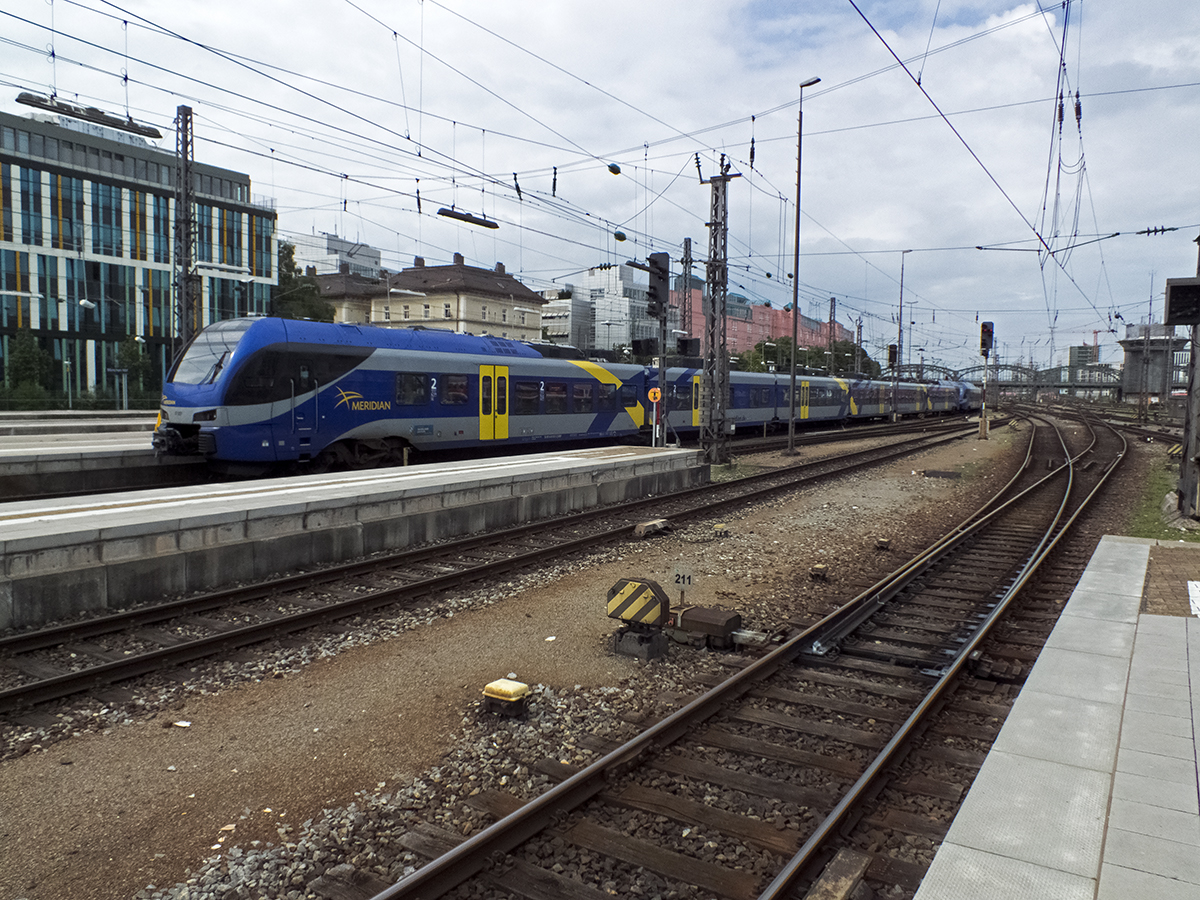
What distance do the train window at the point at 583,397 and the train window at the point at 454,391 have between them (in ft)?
14.0

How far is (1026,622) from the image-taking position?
7.95 metres

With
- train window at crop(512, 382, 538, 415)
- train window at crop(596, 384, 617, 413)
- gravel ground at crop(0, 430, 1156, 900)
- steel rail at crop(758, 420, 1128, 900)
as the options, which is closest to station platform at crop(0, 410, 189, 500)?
train window at crop(512, 382, 538, 415)

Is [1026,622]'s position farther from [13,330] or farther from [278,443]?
[13,330]

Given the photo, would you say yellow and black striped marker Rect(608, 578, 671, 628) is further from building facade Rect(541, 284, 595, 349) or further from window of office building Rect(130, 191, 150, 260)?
building facade Rect(541, 284, 595, 349)

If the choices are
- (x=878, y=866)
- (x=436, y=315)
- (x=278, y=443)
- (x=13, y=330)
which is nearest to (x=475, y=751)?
(x=878, y=866)

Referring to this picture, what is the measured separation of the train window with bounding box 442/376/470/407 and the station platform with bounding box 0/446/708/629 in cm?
344

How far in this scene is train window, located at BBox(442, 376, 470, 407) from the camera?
58.9 feet

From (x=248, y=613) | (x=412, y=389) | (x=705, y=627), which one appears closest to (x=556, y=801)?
(x=705, y=627)

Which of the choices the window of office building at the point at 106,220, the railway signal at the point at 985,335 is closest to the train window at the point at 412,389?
the railway signal at the point at 985,335

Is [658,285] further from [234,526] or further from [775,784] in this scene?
[775,784]

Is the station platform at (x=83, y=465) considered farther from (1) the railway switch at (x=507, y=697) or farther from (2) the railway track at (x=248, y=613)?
(1) the railway switch at (x=507, y=697)

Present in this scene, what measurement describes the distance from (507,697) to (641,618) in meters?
1.80

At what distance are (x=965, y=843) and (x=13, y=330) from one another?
6209 centimetres

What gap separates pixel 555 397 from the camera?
69.8 ft
